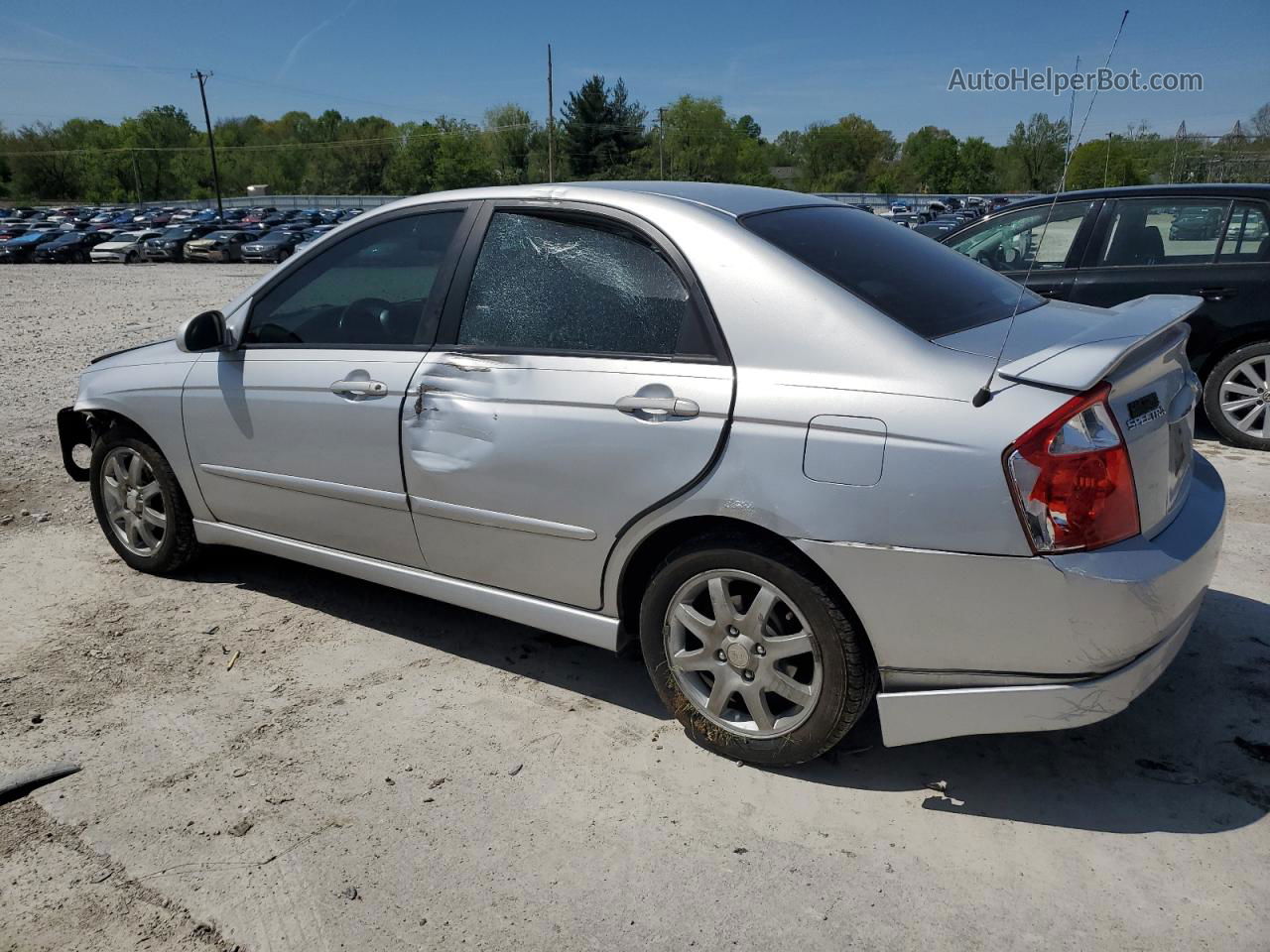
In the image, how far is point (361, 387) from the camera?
3545 mm

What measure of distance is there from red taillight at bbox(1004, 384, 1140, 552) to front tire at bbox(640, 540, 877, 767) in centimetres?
58

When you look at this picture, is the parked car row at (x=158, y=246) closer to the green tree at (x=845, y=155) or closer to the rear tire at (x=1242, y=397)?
the rear tire at (x=1242, y=397)

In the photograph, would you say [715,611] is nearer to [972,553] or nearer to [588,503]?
[588,503]

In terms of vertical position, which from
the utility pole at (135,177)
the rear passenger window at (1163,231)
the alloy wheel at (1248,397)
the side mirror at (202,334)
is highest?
→ the rear passenger window at (1163,231)

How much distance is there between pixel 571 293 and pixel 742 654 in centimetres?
129

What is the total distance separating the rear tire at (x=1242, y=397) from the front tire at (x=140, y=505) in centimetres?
619

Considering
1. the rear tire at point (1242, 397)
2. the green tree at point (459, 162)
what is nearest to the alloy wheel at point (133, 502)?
the rear tire at point (1242, 397)

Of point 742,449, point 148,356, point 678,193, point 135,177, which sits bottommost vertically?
point 135,177

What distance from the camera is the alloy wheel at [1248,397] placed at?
248 inches

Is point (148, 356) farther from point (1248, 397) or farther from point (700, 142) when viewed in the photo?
point (700, 142)

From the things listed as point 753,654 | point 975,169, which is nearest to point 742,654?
point 753,654

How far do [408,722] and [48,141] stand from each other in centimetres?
12831

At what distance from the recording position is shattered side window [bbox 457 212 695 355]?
119 inches

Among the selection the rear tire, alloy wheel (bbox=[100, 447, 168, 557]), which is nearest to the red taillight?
alloy wheel (bbox=[100, 447, 168, 557])
